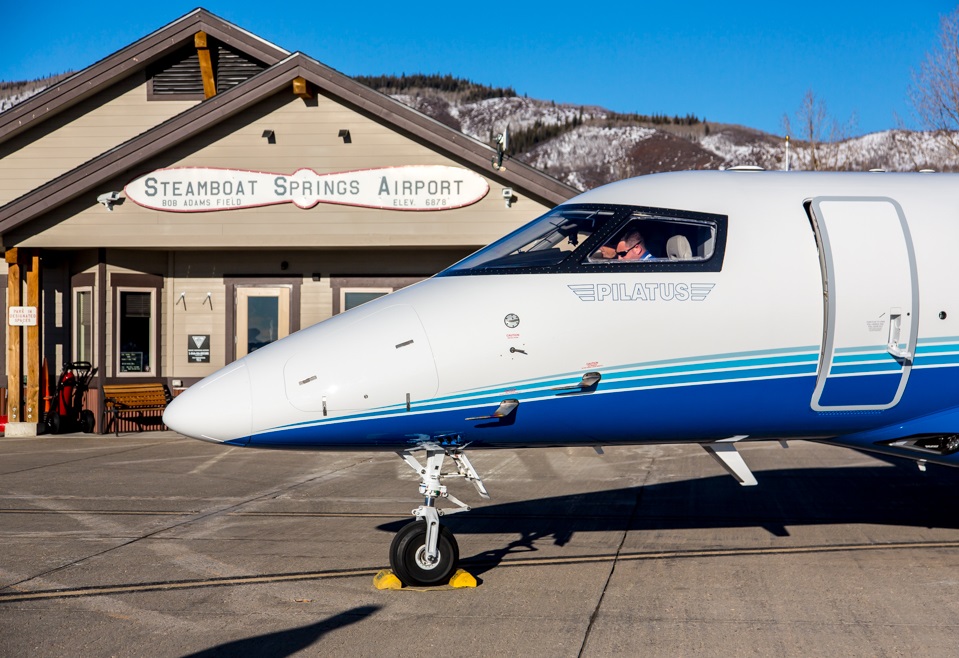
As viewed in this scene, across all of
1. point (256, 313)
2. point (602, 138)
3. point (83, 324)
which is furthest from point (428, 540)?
point (602, 138)

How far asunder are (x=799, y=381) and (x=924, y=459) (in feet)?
4.50

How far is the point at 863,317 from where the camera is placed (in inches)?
285

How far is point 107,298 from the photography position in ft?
62.0

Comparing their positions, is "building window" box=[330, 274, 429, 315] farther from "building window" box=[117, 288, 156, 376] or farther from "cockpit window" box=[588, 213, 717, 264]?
"cockpit window" box=[588, 213, 717, 264]

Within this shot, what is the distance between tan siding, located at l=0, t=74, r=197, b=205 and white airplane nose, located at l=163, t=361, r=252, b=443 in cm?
1515

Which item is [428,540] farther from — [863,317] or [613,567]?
[863,317]

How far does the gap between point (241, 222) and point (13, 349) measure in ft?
15.0

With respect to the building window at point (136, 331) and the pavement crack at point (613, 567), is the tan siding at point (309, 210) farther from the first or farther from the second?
the pavement crack at point (613, 567)

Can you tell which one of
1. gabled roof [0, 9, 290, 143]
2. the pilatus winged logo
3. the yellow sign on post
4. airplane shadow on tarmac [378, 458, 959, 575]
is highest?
gabled roof [0, 9, 290, 143]

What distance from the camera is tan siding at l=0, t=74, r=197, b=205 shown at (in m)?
20.1


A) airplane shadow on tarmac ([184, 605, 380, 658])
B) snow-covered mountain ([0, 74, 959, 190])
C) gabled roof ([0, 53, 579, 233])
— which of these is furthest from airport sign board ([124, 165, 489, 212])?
snow-covered mountain ([0, 74, 959, 190])

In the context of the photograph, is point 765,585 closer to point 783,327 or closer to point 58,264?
point 783,327

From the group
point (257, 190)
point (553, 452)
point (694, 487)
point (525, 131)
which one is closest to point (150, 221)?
point (257, 190)

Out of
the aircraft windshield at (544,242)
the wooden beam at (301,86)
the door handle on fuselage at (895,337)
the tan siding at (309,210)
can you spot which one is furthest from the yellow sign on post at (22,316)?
the door handle on fuselage at (895,337)
